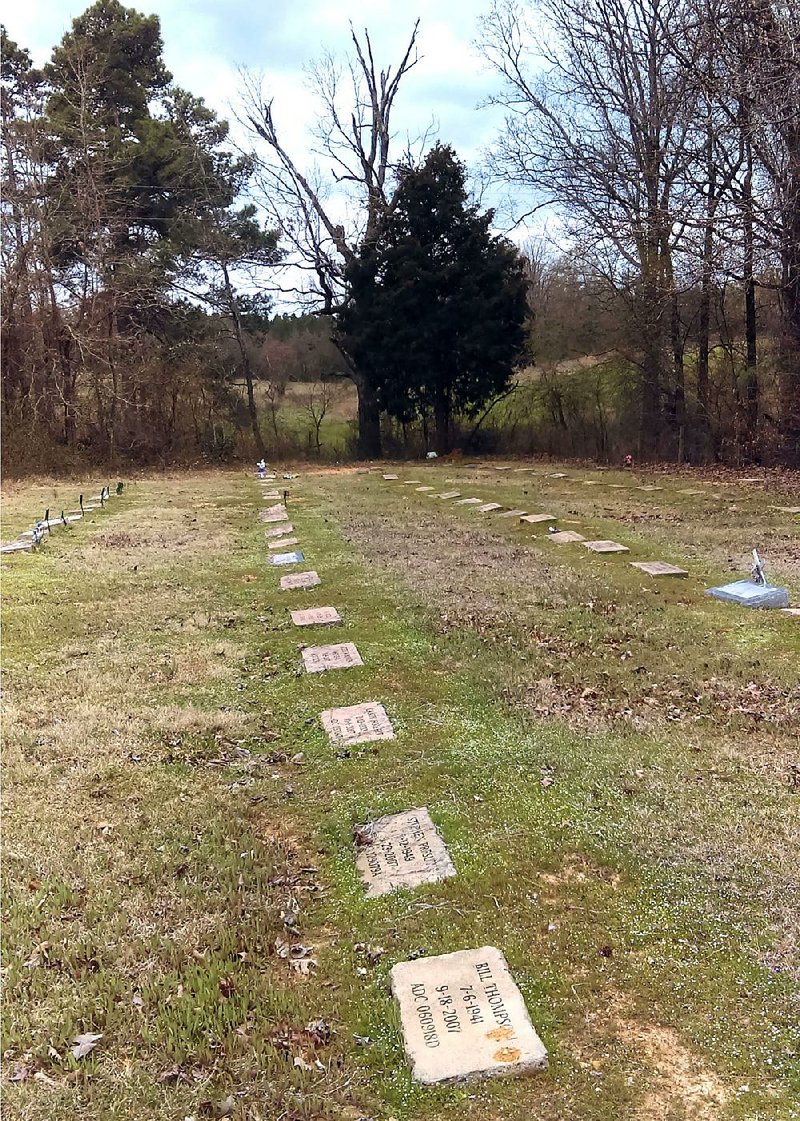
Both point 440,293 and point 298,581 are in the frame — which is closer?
point 298,581

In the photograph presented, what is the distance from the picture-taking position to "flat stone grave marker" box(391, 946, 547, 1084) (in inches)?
54.2

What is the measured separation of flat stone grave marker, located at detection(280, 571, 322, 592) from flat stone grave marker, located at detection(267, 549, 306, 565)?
401 mm

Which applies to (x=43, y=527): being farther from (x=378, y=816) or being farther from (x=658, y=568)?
(x=378, y=816)

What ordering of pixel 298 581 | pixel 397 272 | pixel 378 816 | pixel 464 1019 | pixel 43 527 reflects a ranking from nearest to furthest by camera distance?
pixel 464 1019, pixel 378 816, pixel 298 581, pixel 43 527, pixel 397 272

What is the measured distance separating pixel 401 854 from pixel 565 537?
448cm

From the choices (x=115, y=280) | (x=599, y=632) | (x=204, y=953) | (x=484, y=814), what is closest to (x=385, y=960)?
(x=204, y=953)

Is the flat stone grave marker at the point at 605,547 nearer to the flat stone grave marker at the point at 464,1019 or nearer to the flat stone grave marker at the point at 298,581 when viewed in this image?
the flat stone grave marker at the point at 298,581

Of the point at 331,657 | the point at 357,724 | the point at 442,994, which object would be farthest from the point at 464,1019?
the point at 331,657

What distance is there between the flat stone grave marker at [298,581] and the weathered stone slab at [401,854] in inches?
112

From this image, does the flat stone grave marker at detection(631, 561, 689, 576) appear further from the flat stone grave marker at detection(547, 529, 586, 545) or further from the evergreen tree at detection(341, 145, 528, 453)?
the evergreen tree at detection(341, 145, 528, 453)

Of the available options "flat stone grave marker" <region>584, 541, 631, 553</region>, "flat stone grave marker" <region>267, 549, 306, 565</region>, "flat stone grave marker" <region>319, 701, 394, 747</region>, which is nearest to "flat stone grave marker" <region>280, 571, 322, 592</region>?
"flat stone grave marker" <region>267, 549, 306, 565</region>

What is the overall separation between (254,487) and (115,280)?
565cm

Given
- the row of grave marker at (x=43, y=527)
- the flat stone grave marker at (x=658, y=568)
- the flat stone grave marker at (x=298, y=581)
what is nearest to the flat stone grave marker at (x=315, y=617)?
the flat stone grave marker at (x=298, y=581)

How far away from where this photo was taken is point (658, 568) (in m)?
5.07
